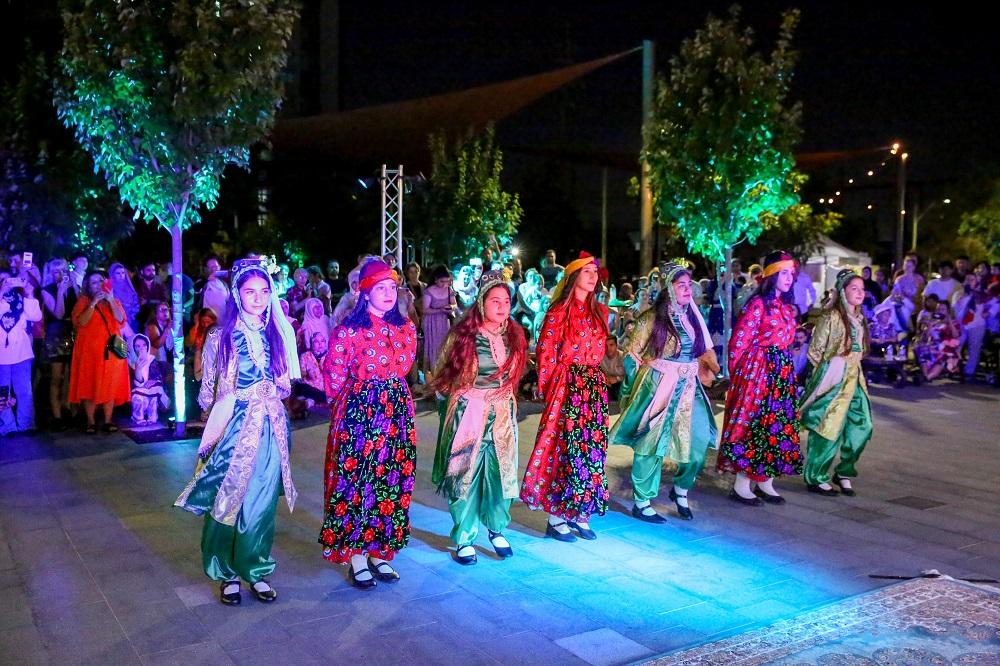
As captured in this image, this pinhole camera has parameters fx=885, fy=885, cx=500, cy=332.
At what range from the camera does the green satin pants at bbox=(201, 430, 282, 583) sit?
4.58 meters

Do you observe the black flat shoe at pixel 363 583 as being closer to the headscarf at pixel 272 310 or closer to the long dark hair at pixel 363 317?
the headscarf at pixel 272 310

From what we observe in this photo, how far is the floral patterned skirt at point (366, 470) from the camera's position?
189 inches

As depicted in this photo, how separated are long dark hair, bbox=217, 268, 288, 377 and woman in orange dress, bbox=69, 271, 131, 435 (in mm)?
5084

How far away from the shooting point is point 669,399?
6320 millimetres

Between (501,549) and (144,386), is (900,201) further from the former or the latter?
(501,549)

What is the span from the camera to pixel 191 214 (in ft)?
30.4

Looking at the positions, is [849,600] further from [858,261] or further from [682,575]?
[858,261]

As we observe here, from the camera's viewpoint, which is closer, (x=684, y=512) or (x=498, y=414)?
(x=498, y=414)

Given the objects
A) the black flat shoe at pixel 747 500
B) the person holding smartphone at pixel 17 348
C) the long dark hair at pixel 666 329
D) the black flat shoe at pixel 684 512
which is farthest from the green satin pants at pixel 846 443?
the person holding smartphone at pixel 17 348

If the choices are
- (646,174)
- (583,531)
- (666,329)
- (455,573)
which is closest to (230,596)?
(455,573)

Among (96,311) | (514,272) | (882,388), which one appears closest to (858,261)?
(882,388)

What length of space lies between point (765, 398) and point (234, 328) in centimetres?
394

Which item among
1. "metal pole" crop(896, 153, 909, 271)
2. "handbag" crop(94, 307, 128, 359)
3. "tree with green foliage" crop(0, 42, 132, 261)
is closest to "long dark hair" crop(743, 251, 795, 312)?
"handbag" crop(94, 307, 128, 359)

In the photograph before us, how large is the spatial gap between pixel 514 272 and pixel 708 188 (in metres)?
3.19
